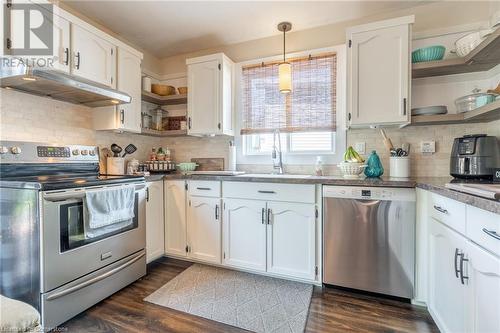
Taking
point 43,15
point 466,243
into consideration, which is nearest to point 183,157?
point 43,15

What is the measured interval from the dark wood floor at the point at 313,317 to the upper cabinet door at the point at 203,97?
168 centimetres

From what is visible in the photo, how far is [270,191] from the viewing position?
2168 mm

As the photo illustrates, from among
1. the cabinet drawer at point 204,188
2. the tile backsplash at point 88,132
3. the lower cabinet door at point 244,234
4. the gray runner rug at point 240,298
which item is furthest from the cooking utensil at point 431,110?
Result: the cabinet drawer at point 204,188

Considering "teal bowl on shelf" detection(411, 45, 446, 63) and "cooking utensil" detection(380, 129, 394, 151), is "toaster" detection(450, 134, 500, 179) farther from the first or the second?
"teal bowl on shelf" detection(411, 45, 446, 63)

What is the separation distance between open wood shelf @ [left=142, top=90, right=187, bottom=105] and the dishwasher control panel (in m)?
2.04

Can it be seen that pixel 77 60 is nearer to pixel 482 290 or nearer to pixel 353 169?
pixel 353 169

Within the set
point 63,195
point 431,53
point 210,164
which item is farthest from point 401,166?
point 63,195

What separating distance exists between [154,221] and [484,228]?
7.91ft

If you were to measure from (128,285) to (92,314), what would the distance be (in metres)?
0.38

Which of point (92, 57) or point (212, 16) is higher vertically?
point (212, 16)

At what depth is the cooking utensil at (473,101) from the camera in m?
1.73

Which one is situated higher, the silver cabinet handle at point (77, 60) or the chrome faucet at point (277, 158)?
the silver cabinet handle at point (77, 60)

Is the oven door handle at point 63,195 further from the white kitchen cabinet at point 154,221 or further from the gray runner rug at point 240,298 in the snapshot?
the gray runner rug at point 240,298

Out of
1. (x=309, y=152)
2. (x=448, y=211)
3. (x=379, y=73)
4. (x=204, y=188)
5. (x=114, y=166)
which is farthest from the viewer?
(x=309, y=152)
